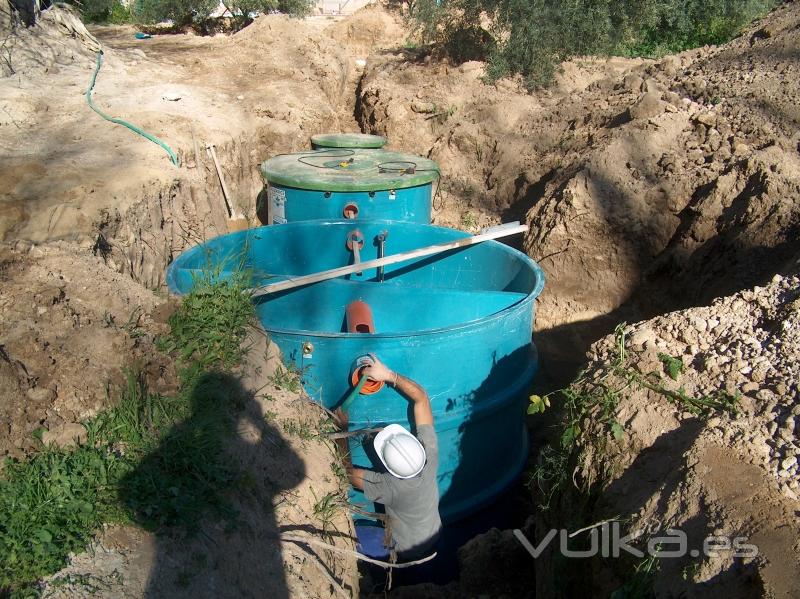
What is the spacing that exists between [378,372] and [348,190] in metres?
2.72

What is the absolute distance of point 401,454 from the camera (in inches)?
127

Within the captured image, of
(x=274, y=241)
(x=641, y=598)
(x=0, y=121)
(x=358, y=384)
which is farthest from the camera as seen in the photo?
(x=0, y=121)

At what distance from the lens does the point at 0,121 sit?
645 centimetres

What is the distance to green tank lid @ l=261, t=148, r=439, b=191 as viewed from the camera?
19.1ft

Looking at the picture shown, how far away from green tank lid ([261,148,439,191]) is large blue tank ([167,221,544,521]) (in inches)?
28.5

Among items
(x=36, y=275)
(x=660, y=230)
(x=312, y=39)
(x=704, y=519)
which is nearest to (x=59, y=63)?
(x=312, y=39)

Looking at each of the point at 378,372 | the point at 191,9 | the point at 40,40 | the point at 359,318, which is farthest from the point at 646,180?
the point at 191,9

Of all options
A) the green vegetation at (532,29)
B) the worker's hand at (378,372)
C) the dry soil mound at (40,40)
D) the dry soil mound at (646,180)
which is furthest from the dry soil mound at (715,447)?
the dry soil mound at (40,40)

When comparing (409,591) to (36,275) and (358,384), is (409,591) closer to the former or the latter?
(358,384)

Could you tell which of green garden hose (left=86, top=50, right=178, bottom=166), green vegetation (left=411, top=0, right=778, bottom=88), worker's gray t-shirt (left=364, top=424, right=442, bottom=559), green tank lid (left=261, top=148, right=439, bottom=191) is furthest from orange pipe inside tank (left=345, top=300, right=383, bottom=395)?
green vegetation (left=411, top=0, right=778, bottom=88)

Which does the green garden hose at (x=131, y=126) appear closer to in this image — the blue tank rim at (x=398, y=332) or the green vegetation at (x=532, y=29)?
the blue tank rim at (x=398, y=332)

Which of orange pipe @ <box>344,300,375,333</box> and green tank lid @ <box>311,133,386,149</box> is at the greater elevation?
green tank lid @ <box>311,133,386,149</box>

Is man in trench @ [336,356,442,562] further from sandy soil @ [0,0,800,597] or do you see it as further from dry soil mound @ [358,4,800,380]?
dry soil mound @ [358,4,800,380]

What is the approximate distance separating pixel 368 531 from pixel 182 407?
54.8 inches
